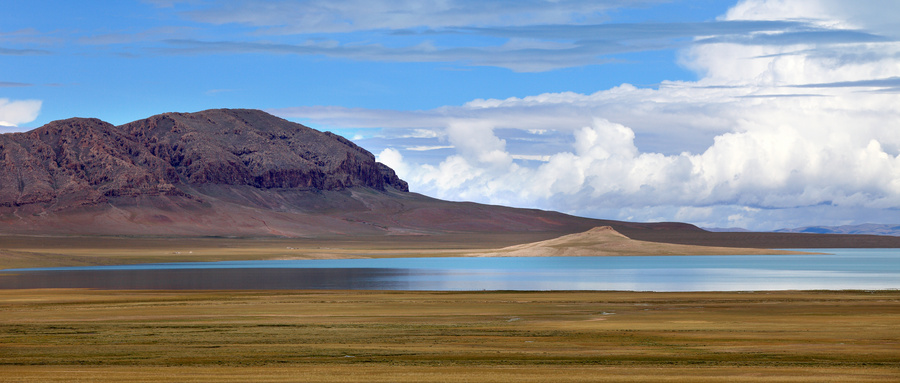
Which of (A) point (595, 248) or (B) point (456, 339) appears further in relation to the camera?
(A) point (595, 248)

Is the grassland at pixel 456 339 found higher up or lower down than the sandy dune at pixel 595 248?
lower down

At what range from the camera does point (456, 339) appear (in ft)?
108

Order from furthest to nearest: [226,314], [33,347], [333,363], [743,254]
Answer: [743,254] → [226,314] → [33,347] → [333,363]

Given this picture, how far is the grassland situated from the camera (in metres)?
24.8

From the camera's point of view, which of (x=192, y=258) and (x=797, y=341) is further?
(x=192, y=258)

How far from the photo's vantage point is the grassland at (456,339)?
24.8 meters

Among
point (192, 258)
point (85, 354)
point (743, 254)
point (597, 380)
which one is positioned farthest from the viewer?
point (743, 254)

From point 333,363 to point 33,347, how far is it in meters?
11.3

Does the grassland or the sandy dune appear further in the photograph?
the sandy dune

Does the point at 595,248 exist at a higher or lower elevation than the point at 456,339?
higher

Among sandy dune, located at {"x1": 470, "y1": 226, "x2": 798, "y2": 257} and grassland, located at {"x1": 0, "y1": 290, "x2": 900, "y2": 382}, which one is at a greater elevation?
sandy dune, located at {"x1": 470, "y1": 226, "x2": 798, "y2": 257}

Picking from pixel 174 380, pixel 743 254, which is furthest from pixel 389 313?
pixel 743 254

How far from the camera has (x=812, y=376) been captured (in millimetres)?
23859

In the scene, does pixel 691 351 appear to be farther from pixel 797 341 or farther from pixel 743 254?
pixel 743 254
